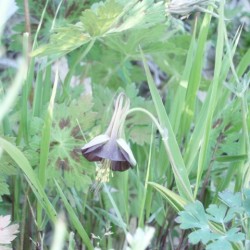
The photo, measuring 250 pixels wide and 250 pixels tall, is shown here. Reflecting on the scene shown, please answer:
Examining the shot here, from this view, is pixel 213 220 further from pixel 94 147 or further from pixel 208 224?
pixel 94 147

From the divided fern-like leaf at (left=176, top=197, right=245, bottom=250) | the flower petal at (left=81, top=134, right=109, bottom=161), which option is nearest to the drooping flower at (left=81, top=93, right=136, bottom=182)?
the flower petal at (left=81, top=134, right=109, bottom=161)

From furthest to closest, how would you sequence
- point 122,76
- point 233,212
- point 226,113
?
point 122,76 → point 226,113 → point 233,212

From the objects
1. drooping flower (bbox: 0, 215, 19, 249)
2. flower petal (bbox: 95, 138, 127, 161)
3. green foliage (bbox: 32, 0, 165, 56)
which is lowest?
drooping flower (bbox: 0, 215, 19, 249)

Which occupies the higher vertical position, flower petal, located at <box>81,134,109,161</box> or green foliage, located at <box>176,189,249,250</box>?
flower petal, located at <box>81,134,109,161</box>

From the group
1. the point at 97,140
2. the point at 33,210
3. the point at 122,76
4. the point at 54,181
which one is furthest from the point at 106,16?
the point at 122,76

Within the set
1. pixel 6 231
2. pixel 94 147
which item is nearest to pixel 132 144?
pixel 94 147

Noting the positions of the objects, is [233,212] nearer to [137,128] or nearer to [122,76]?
[137,128]

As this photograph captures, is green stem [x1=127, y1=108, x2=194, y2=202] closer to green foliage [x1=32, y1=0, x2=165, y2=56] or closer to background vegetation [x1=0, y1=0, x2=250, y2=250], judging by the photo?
background vegetation [x1=0, y1=0, x2=250, y2=250]
